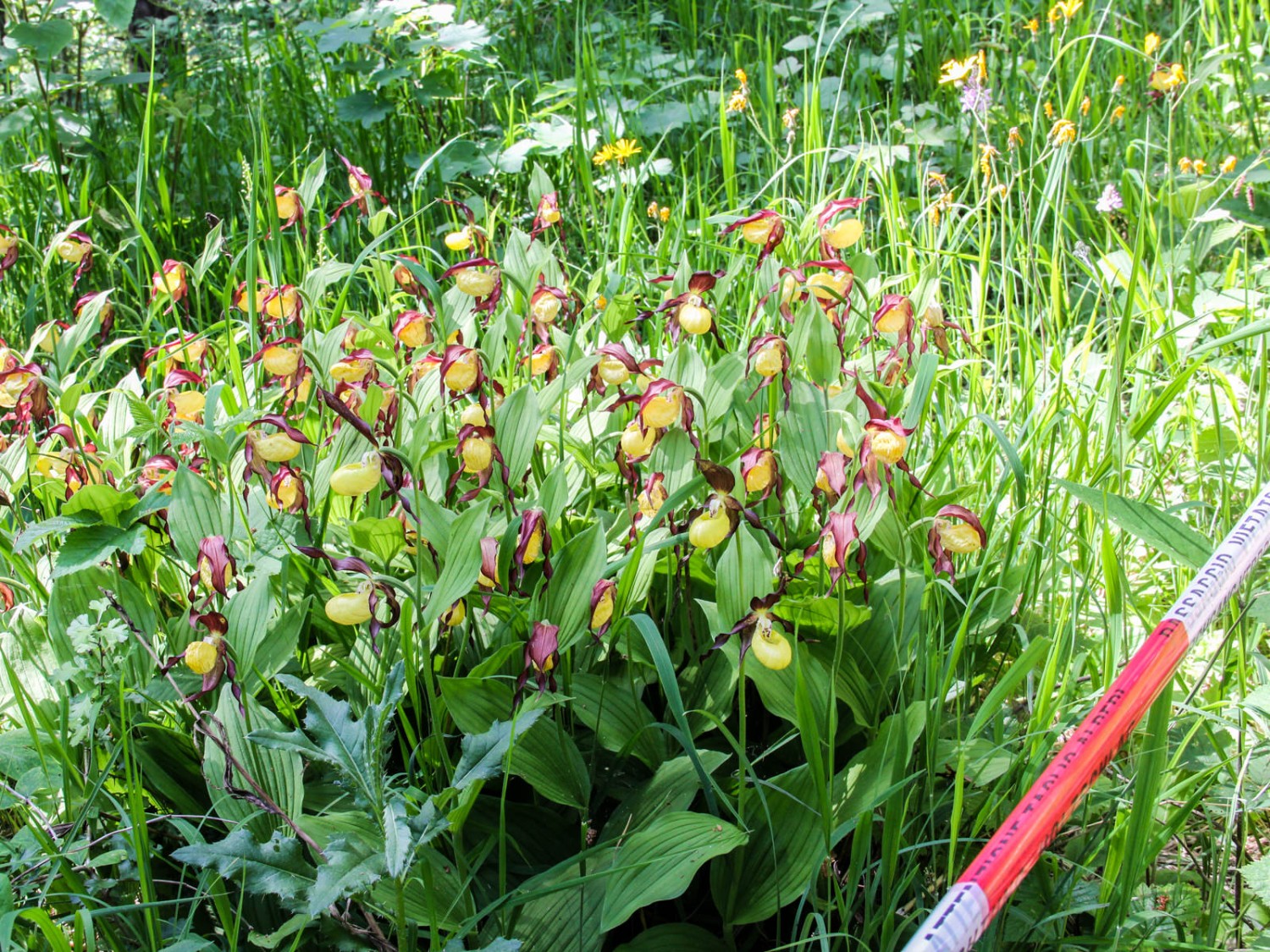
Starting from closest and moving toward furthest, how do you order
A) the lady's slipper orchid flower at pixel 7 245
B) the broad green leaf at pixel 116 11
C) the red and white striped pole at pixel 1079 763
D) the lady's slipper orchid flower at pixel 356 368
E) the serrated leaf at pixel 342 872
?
the red and white striped pole at pixel 1079 763 < the serrated leaf at pixel 342 872 < the lady's slipper orchid flower at pixel 356 368 < the lady's slipper orchid flower at pixel 7 245 < the broad green leaf at pixel 116 11

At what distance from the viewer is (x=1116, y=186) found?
259cm

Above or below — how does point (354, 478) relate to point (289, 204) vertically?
below

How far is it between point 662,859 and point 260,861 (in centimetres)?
34

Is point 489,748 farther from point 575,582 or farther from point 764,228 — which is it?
point 764,228

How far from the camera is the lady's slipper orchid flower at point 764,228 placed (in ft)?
4.40

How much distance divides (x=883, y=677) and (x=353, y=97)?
2.41 meters

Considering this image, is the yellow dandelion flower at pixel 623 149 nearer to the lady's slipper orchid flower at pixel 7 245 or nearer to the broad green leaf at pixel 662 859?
the lady's slipper orchid flower at pixel 7 245

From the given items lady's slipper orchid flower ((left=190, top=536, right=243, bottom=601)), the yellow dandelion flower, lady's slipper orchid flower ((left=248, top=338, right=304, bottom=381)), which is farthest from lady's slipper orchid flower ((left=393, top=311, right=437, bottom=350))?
the yellow dandelion flower

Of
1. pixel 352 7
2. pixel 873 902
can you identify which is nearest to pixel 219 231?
pixel 873 902

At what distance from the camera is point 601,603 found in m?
1.04

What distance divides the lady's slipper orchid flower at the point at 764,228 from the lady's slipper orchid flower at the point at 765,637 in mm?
559

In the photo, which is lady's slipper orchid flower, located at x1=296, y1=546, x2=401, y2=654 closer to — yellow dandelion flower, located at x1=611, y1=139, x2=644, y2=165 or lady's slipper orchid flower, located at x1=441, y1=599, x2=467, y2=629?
lady's slipper orchid flower, located at x1=441, y1=599, x2=467, y2=629

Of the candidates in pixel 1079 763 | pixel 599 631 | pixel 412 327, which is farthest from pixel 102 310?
pixel 1079 763

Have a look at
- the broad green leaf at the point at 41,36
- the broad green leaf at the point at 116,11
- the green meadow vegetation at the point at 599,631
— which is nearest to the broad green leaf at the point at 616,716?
the green meadow vegetation at the point at 599,631
